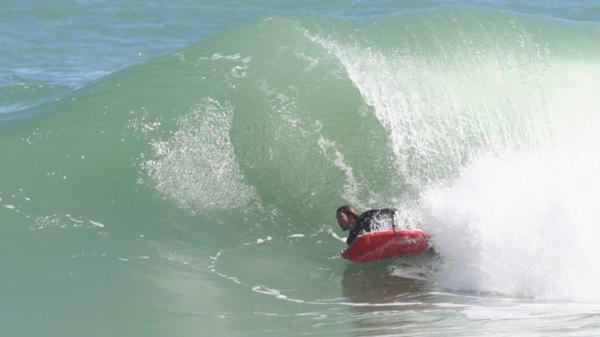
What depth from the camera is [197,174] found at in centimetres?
1079

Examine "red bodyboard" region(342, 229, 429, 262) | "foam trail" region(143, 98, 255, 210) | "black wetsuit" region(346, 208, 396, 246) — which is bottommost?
"red bodyboard" region(342, 229, 429, 262)

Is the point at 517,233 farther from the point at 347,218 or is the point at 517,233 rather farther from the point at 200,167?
the point at 200,167

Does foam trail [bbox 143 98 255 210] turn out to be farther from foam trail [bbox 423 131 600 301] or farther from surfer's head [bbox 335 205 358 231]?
foam trail [bbox 423 131 600 301]

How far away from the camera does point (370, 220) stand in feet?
30.9

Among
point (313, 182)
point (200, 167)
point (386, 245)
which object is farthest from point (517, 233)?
point (200, 167)

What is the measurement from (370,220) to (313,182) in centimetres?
193

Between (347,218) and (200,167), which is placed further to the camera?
(200,167)


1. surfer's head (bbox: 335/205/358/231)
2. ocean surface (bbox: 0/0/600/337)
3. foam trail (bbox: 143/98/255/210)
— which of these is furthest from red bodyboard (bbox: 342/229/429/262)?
foam trail (bbox: 143/98/255/210)

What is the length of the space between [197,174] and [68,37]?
Result: 35.9 ft

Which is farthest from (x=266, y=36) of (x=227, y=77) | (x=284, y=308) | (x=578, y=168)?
(x=284, y=308)

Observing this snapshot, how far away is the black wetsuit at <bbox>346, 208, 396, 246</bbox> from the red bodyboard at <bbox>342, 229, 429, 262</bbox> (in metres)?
0.17

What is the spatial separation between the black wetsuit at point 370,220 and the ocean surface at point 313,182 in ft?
0.91

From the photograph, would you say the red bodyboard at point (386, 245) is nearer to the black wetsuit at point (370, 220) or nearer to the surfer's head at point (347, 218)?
the black wetsuit at point (370, 220)

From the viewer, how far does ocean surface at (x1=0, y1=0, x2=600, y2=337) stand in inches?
312
